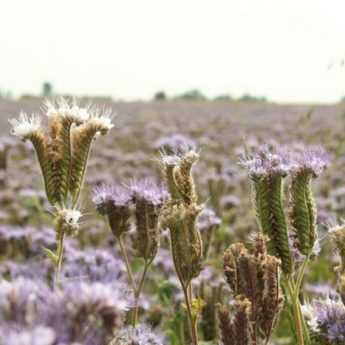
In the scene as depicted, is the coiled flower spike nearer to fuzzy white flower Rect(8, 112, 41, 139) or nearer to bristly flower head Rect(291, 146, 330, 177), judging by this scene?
fuzzy white flower Rect(8, 112, 41, 139)

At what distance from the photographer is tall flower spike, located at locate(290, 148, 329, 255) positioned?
8.75ft

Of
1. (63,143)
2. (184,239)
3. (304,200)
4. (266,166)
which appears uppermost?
(63,143)

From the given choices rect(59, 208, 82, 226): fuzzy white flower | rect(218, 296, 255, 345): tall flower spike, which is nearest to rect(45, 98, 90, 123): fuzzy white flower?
rect(59, 208, 82, 226): fuzzy white flower

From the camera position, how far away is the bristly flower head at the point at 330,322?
2.34 metres

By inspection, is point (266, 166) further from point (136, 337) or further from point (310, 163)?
point (136, 337)

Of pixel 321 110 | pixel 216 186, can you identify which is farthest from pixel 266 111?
pixel 216 186

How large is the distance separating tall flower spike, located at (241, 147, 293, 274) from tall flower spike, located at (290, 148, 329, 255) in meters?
0.05

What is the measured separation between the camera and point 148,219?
3.03 m

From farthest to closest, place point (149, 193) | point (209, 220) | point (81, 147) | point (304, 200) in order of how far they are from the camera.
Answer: point (209, 220) → point (149, 193) → point (81, 147) → point (304, 200)

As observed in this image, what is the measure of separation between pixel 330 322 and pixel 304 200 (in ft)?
1.50

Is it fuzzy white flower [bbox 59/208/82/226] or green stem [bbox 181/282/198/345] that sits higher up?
fuzzy white flower [bbox 59/208/82/226]

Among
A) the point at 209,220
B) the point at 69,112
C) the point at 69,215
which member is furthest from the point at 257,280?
the point at 209,220

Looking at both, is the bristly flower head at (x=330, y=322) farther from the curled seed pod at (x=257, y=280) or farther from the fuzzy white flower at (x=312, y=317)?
the curled seed pod at (x=257, y=280)

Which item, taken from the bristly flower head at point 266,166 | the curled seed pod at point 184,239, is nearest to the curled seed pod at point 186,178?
the curled seed pod at point 184,239
